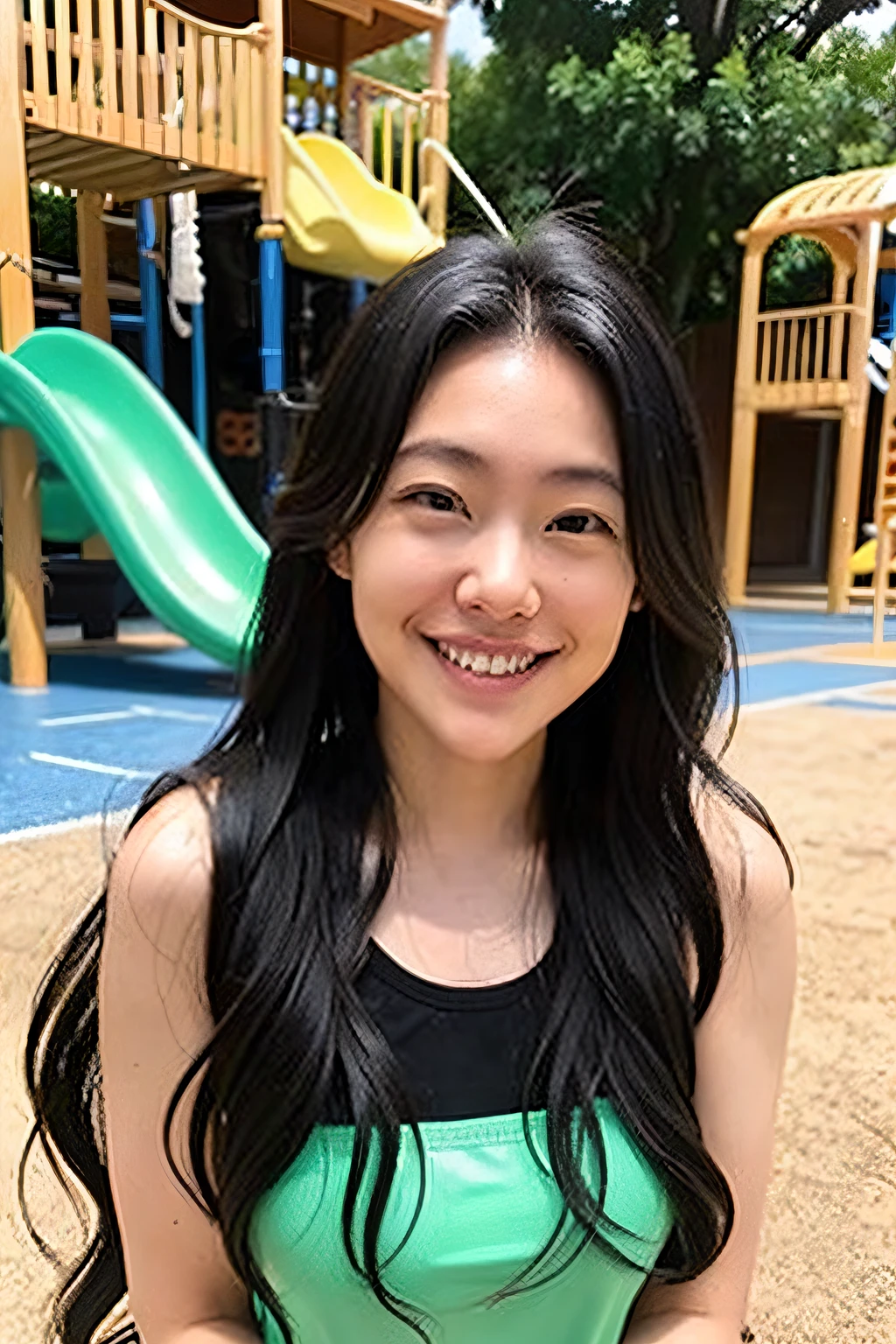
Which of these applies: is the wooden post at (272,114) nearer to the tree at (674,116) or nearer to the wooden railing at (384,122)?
the wooden railing at (384,122)

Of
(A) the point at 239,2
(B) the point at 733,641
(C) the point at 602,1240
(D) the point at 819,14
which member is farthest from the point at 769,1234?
(D) the point at 819,14

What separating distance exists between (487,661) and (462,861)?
19cm

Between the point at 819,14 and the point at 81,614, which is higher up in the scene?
the point at 819,14

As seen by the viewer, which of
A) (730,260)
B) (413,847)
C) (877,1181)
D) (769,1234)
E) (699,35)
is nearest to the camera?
(413,847)

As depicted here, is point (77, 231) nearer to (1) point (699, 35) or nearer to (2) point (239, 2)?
(2) point (239, 2)

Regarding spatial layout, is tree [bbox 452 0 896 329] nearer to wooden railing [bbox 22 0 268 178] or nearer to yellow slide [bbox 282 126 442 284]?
yellow slide [bbox 282 126 442 284]

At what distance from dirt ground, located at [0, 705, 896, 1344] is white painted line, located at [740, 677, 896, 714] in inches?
59.0

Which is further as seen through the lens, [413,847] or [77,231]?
[77,231]

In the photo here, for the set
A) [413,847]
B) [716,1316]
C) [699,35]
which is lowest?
[716,1316]

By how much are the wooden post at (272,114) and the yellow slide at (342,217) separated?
4.17 ft

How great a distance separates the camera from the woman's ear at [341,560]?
0.78 metres

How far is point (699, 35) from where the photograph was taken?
11938mm

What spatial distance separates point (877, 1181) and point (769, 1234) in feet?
0.67

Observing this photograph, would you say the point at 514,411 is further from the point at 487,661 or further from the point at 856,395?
the point at 856,395
